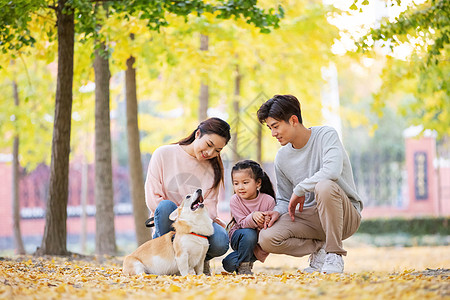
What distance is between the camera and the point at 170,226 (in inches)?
175

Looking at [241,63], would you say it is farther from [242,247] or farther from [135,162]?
[242,247]

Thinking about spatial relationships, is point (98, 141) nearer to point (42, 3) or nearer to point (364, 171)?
point (42, 3)

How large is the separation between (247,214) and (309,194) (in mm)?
590

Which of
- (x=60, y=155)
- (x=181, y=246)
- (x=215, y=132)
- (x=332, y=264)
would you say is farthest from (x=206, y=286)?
(x=60, y=155)

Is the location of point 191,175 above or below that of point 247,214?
above

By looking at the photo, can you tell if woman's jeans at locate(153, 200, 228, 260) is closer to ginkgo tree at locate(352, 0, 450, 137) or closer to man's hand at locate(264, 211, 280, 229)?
man's hand at locate(264, 211, 280, 229)

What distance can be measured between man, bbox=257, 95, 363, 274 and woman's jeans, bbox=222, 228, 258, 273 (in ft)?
0.29

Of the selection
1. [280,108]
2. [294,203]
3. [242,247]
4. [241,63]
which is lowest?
[242,247]

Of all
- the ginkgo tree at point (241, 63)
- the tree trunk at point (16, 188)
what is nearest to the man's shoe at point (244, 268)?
the ginkgo tree at point (241, 63)

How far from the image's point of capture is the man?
167 inches

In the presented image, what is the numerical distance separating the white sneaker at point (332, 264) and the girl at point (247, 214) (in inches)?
23.9

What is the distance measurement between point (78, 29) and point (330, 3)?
4969mm

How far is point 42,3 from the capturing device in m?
5.59

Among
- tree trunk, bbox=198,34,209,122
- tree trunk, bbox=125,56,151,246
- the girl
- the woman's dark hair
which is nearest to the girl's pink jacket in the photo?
the girl
